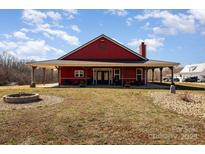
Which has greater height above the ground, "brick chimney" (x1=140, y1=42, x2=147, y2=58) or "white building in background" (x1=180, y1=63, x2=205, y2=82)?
"brick chimney" (x1=140, y1=42, x2=147, y2=58)

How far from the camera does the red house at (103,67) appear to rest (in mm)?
29125

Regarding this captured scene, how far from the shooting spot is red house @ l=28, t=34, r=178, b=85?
2912 cm

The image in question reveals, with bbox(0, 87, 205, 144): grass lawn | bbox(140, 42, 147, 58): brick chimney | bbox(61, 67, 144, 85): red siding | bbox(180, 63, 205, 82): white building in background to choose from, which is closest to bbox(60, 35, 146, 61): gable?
bbox(61, 67, 144, 85): red siding

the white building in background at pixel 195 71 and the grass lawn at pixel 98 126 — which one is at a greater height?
the white building in background at pixel 195 71

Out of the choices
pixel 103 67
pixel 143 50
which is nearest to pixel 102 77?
pixel 103 67

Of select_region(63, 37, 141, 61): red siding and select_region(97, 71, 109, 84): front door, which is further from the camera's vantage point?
select_region(63, 37, 141, 61): red siding

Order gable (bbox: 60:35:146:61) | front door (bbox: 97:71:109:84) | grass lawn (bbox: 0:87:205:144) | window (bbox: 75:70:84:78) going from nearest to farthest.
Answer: grass lawn (bbox: 0:87:205:144)
window (bbox: 75:70:84:78)
front door (bbox: 97:71:109:84)
gable (bbox: 60:35:146:61)

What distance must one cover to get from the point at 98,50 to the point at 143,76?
5976 millimetres

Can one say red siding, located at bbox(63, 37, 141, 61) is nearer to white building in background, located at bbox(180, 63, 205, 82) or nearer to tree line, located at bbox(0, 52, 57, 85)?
tree line, located at bbox(0, 52, 57, 85)

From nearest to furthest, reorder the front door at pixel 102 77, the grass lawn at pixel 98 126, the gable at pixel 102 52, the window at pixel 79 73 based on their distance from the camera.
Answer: the grass lawn at pixel 98 126, the window at pixel 79 73, the front door at pixel 102 77, the gable at pixel 102 52

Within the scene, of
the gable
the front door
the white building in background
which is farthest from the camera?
the white building in background

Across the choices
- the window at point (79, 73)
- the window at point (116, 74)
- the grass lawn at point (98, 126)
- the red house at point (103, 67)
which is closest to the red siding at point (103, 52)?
the red house at point (103, 67)

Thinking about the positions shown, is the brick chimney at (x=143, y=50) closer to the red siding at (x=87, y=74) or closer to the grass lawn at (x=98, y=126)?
the red siding at (x=87, y=74)

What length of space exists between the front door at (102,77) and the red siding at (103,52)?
180 centimetres
